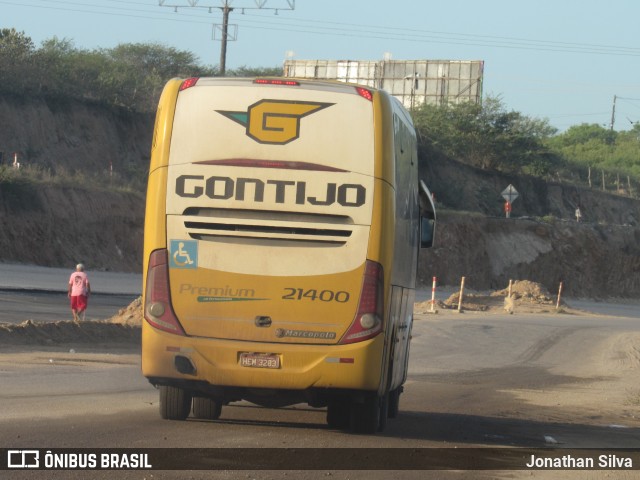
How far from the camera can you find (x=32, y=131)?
57.9 m

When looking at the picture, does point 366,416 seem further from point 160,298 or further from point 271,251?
point 160,298

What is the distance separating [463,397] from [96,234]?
34863mm

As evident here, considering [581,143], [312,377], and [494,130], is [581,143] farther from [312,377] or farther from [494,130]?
[312,377]

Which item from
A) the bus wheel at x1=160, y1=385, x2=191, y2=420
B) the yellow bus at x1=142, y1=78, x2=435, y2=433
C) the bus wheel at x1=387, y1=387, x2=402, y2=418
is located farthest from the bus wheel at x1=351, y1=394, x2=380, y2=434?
the bus wheel at x1=387, y1=387, x2=402, y2=418

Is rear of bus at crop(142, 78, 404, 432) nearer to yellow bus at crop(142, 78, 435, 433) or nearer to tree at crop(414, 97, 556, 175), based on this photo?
yellow bus at crop(142, 78, 435, 433)

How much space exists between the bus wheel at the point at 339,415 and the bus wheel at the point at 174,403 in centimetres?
160

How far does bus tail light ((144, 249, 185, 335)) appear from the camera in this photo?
1122 centimetres

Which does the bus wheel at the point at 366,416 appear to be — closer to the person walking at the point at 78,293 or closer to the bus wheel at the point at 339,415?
the bus wheel at the point at 339,415

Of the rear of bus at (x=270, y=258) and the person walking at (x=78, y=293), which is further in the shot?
the person walking at (x=78, y=293)

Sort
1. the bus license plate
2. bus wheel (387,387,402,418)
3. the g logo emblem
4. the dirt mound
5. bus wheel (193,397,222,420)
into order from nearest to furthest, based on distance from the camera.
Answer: the bus license plate, the g logo emblem, bus wheel (193,397,222,420), bus wheel (387,387,402,418), the dirt mound

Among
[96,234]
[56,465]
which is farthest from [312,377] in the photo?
[96,234]

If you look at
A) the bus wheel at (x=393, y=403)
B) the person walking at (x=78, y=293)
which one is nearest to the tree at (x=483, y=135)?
the person walking at (x=78, y=293)

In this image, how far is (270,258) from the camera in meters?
11.2

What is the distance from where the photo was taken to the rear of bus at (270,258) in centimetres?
1114
